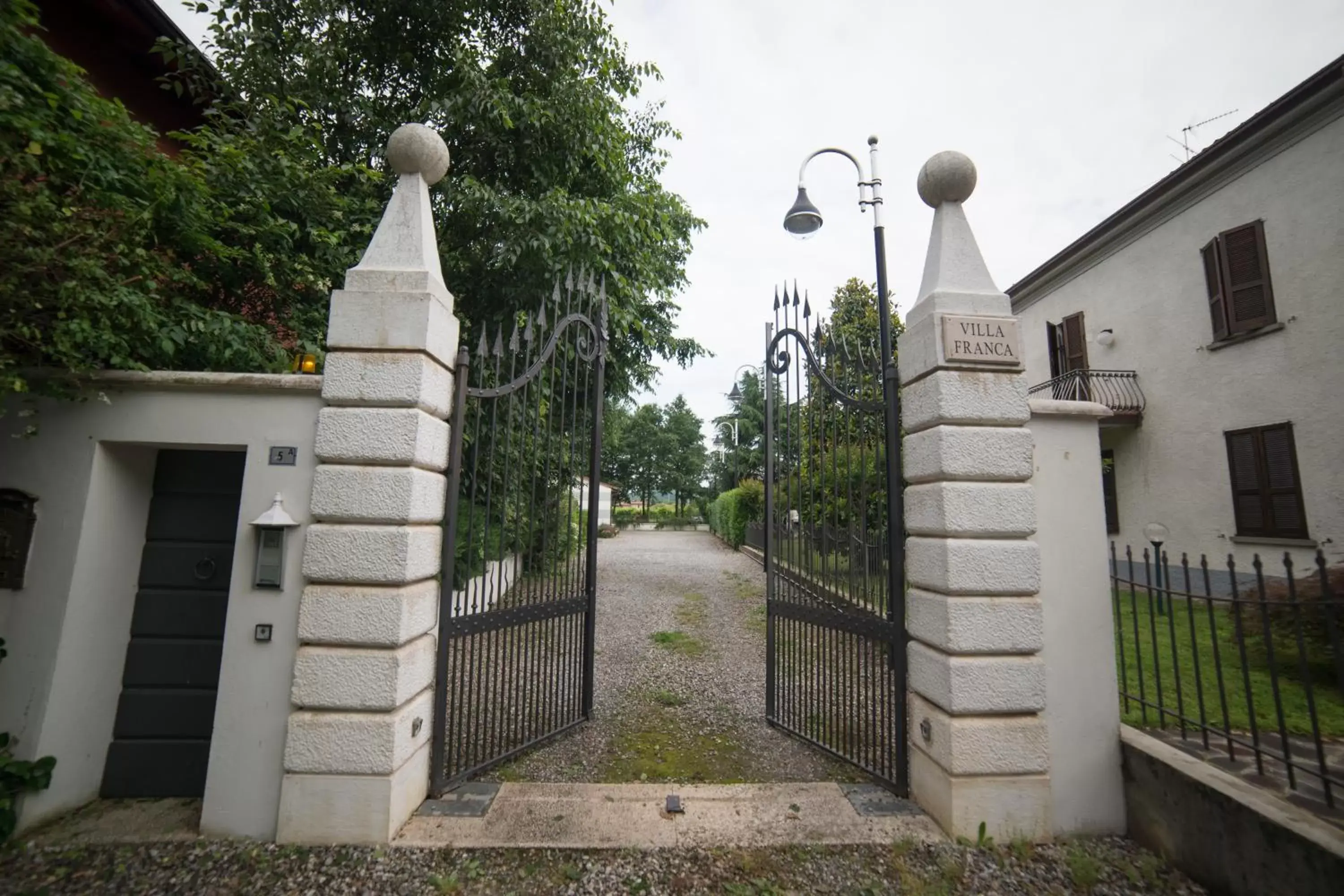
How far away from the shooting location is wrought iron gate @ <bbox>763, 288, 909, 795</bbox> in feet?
12.0

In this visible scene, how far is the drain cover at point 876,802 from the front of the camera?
326cm

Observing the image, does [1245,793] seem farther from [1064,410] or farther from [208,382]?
[208,382]

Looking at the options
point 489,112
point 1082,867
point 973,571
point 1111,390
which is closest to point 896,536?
point 973,571

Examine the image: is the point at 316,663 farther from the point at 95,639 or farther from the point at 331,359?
the point at 331,359

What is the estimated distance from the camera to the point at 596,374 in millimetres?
4512

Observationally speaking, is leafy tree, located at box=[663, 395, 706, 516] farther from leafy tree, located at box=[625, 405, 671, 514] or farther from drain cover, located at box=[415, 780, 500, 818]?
drain cover, located at box=[415, 780, 500, 818]

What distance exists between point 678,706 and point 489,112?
25.0ft

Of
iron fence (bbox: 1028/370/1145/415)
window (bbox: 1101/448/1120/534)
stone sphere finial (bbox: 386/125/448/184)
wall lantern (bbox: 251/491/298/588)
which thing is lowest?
wall lantern (bbox: 251/491/298/588)

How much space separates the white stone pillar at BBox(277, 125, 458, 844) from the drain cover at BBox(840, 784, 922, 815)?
107 inches

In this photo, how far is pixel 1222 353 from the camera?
912 cm

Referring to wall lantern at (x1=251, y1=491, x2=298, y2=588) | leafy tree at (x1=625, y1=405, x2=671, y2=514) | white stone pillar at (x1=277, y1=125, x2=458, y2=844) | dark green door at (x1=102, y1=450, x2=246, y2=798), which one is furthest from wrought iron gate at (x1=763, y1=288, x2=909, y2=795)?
leafy tree at (x1=625, y1=405, x2=671, y2=514)

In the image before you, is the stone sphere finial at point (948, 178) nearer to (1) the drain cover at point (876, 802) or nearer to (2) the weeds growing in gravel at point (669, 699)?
(1) the drain cover at point (876, 802)

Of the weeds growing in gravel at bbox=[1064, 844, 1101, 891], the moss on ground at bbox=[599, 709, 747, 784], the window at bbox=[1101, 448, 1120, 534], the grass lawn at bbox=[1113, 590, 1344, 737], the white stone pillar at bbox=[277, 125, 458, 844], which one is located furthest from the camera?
the window at bbox=[1101, 448, 1120, 534]

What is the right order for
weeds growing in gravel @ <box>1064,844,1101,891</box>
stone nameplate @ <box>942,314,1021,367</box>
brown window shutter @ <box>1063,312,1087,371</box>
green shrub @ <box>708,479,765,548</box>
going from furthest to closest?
green shrub @ <box>708,479,765,548</box>, brown window shutter @ <box>1063,312,1087,371</box>, stone nameplate @ <box>942,314,1021,367</box>, weeds growing in gravel @ <box>1064,844,1101,891</box>
